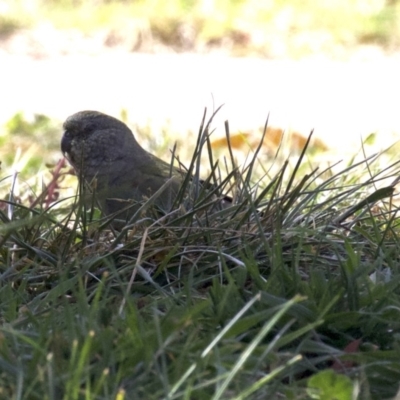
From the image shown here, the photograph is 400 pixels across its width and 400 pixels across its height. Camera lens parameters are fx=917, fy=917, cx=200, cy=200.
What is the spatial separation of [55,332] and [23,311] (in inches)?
11.3

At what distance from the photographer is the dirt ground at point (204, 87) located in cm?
617

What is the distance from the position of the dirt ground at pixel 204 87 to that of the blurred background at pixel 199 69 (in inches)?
0.5

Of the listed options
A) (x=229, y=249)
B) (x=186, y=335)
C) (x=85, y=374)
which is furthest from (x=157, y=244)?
(x=85, y=374)

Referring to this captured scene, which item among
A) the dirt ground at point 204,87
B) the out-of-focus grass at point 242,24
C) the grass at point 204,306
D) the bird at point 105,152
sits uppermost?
the out-of-focus grass at point 242,24

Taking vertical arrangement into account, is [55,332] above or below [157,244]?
below

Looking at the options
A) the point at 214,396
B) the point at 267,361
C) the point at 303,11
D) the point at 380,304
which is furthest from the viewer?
the point at 303,11

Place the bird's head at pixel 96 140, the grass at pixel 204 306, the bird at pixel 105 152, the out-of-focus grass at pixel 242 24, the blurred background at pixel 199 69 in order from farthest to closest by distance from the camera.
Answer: the out-of-focus grass at pixel 242 24 → the blurred background at pixel 199 69 → the bird's head at pixel 96 140 → the bird at pixel 105 152 → the grass at pixel 204 306

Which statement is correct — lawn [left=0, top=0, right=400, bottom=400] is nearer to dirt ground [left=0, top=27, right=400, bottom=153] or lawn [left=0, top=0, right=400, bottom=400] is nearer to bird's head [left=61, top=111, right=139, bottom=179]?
bird's head [left=61, top=111, right=139, bottom=179]

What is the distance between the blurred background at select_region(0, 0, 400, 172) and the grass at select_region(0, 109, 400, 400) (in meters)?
2.23

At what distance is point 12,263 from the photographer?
103 inches

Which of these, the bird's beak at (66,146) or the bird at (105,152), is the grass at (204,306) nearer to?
the bird at (105,152)

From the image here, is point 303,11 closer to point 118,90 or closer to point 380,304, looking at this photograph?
point 118,90

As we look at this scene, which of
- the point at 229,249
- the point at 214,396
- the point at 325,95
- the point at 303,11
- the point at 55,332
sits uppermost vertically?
the point at 303,11

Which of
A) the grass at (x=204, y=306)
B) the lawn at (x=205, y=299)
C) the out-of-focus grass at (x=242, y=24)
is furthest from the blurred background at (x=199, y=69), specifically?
the grass at (x=204, y=306)
